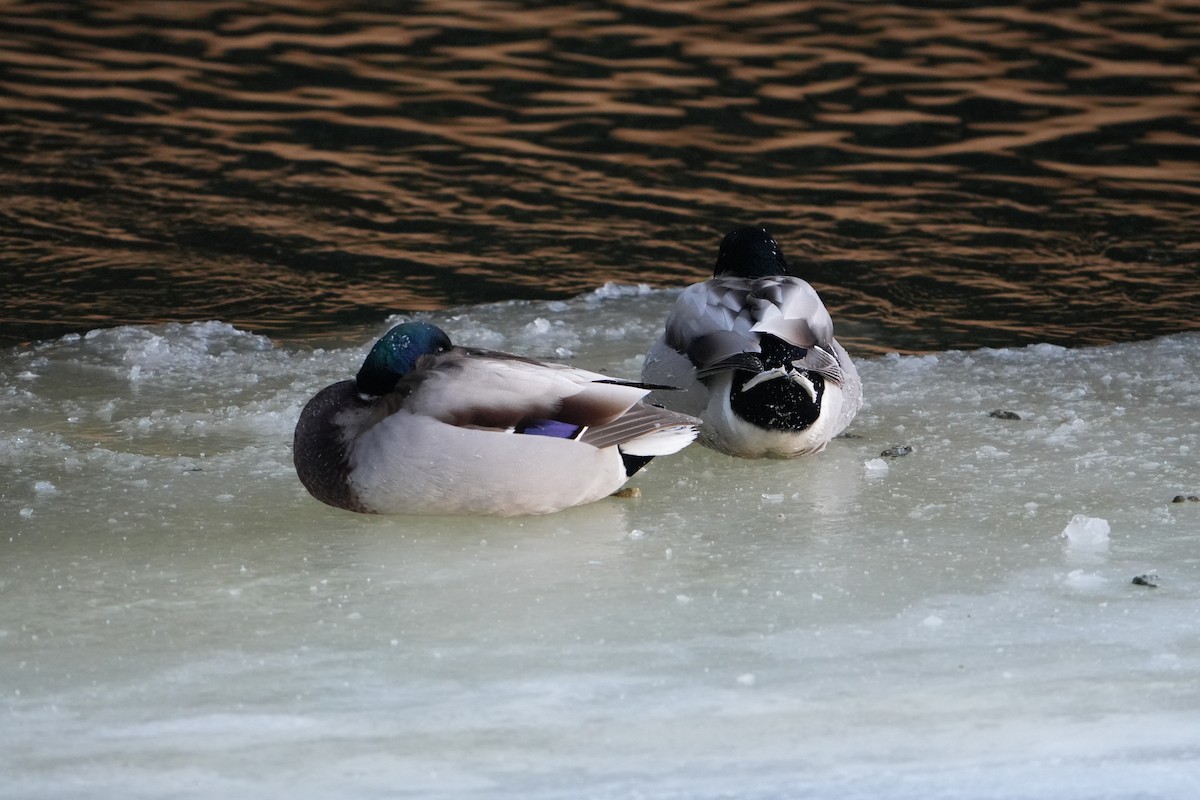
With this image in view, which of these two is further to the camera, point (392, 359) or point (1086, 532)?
point (392, 359)

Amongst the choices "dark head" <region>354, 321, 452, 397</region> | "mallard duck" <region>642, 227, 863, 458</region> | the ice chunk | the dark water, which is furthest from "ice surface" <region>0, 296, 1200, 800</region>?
the dark water

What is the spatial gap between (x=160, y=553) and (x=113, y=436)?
1.09 metres

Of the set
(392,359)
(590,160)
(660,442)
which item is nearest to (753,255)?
(660,442)

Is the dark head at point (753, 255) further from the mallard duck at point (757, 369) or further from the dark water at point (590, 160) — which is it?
the dark water at point (590, 160)

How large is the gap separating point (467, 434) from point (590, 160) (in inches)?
220

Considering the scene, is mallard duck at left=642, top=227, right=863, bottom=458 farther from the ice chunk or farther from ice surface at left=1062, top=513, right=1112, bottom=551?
ice surface at left=1062, top=513, right=1112, bottom=551

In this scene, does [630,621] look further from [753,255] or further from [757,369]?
[753,255]

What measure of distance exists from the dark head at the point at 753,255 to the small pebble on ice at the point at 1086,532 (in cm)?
149

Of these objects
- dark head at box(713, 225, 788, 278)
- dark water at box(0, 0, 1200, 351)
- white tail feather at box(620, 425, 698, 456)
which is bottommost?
dark water at box(0, 0, 1200, 351)

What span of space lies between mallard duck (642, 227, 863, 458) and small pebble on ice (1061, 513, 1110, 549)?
762 mm

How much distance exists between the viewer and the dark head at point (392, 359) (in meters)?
3.96

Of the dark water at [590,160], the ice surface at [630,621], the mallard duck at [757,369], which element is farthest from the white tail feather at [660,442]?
the dark water at [590,160]

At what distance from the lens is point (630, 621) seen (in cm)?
332

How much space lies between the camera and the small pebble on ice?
3.75m
